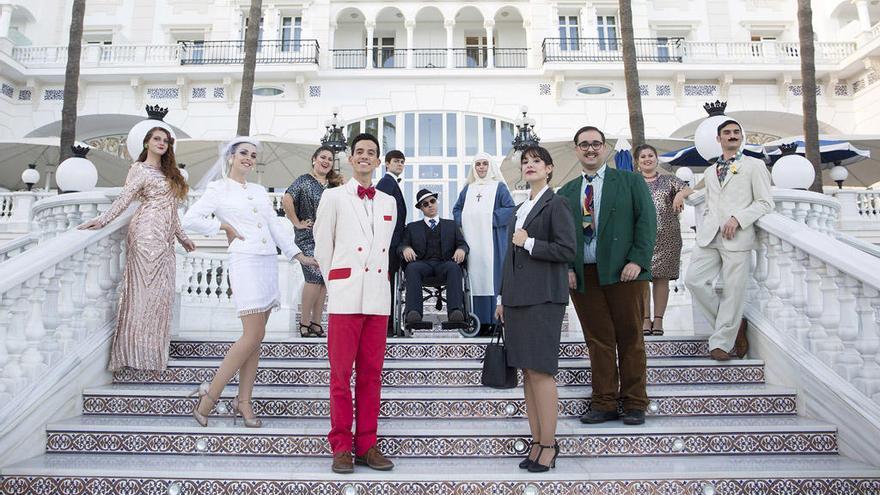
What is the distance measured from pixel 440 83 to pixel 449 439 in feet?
57.2

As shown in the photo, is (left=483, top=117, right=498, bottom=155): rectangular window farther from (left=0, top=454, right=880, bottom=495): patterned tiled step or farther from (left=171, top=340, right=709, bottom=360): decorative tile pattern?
(left=0, top=454, right=880, bottom=495): patterned tiled step

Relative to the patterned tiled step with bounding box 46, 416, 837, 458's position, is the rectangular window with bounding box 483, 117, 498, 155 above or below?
above

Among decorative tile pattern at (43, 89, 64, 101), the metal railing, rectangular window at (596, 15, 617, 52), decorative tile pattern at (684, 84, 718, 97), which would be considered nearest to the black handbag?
the metal railing

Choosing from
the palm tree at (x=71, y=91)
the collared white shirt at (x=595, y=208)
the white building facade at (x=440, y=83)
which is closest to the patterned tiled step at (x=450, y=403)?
the collared white shirt at (x=595, y=208)

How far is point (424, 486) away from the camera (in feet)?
10.2

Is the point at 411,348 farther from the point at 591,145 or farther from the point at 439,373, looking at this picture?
the point at 591,145

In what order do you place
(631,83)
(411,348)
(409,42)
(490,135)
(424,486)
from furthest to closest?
(409,42) → (490,135) → (631,83) → (411,348) → (424,486)

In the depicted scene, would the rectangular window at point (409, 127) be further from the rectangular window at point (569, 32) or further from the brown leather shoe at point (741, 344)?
the brown leather shoe at point (741, 344)

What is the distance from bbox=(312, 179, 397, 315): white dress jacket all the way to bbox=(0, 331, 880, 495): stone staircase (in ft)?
3.18

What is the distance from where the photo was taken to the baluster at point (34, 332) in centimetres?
371

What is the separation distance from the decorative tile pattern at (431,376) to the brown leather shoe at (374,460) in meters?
1.15

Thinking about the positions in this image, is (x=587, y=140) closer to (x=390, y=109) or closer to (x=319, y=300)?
(x=319, y=300)

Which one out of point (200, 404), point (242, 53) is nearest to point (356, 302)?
point (200, 404)

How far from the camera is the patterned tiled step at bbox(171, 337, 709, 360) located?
15.6 ft
